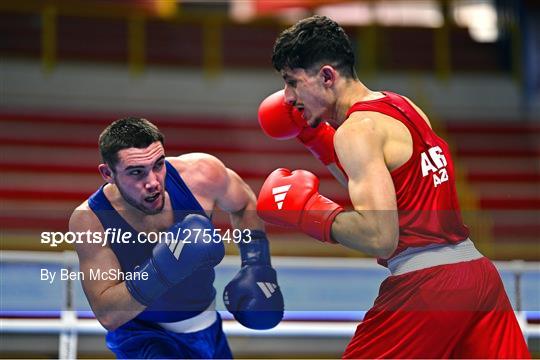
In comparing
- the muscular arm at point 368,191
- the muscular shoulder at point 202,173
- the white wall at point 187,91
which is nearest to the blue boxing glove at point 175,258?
the muscular shoulder at point 202,173

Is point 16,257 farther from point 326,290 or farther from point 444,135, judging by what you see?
point 444,135

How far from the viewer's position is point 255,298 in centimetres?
260

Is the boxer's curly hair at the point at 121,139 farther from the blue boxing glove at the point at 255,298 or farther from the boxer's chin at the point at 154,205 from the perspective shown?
the blue boxing glove at the point at 255,298

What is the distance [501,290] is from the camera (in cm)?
220

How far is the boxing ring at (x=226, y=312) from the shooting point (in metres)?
2.83

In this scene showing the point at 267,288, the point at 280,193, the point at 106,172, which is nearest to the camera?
the point at 280,193

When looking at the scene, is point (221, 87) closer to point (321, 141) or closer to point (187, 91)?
point (187, 91)

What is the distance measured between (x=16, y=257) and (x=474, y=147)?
7.45m

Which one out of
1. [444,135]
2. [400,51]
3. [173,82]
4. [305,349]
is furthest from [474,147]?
[305,349]

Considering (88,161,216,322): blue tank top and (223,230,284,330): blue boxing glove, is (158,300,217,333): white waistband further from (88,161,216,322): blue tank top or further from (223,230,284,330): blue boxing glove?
(223,230,284,330): blue boxing glove

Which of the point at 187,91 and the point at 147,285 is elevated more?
the point at 187,91

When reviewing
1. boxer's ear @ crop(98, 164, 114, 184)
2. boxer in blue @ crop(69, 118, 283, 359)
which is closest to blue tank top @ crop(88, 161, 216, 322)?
boxer in blue @ crop(69, 118, 283, 359)

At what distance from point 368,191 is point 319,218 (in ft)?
0.66

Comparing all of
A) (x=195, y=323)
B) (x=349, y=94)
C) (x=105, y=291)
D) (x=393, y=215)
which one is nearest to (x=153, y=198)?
(x=105, y=291)
